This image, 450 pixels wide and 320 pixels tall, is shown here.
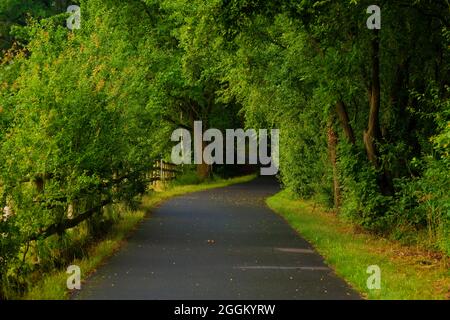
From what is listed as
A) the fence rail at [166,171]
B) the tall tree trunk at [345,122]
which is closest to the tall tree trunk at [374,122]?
the tall tree trunk at [345,122]

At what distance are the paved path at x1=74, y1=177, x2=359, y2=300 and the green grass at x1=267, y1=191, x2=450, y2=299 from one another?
29cm

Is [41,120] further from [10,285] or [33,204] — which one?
[10,285]

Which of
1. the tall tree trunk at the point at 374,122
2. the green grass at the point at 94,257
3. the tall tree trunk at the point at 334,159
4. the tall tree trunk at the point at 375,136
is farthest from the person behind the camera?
the tall tree trunk at the point at 334,159

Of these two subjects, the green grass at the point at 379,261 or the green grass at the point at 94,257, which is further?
the green grass at the point at 379,261

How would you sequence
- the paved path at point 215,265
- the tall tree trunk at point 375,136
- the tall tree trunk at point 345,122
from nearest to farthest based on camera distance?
the paved path at point 215,265
the tall tree trunk at point 375,136
the tall tree trunk at point 345,122

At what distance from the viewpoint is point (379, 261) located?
14094 mm

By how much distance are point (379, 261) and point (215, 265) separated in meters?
2.84

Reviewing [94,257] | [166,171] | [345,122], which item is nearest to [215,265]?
[94,257]

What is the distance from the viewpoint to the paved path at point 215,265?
1102cm

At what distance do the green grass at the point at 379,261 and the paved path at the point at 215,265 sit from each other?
29 cm

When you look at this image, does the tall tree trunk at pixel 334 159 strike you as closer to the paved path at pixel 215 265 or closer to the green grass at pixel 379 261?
the green grass at pixel 379 261

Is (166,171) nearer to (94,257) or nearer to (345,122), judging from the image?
(345,122)
